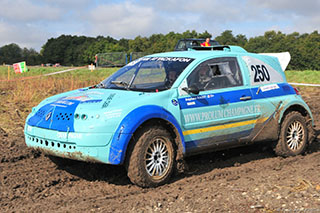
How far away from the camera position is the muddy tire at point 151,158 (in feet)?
18.6

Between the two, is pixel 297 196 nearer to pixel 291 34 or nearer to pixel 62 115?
pixel 62 115

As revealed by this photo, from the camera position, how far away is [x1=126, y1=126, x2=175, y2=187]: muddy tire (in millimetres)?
5680

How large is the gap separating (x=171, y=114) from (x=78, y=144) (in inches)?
54.0

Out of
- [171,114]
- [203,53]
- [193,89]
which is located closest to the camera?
[171,114]

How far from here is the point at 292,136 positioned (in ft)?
25.6

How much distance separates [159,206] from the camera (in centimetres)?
511

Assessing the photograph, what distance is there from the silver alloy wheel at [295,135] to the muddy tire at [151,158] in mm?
2693

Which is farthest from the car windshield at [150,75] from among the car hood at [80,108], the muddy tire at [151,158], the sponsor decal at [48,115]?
the sponsor decal at [48,115]

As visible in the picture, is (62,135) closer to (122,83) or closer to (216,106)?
(122,83)

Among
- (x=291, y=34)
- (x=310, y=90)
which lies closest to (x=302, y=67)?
(x=291, y=34)

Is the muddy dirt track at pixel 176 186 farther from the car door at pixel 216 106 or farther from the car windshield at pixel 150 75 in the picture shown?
the car windshield at pixel 150 75

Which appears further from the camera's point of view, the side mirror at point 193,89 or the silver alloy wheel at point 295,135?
the silver alloy wheel at point 295,135

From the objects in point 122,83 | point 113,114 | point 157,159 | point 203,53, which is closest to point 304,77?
point 203,53

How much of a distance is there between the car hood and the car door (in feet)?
2.40
